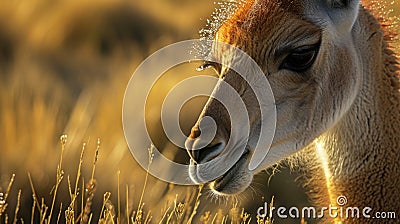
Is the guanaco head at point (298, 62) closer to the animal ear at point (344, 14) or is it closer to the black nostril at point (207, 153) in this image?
the animal ear at point (344, 14)

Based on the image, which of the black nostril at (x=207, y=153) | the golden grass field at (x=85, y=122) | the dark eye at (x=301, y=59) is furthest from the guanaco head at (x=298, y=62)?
the golden grass field at (x=85, y=122)

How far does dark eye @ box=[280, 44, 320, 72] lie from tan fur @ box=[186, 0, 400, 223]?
0.03m

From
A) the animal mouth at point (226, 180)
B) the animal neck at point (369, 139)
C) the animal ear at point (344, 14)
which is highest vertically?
the animal ear at point (344, 14)

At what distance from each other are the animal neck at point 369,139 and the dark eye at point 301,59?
0.87ft

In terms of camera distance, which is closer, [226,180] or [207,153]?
[207,153]

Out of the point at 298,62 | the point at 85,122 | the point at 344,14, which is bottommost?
the point at 298,62

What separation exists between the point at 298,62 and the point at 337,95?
0.24 meters

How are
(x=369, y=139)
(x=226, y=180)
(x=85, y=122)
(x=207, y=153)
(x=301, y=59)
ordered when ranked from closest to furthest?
(x=207, y=153) → (x=226, y=180) → (x=301, y=59) → (x=369, y=139) → (x=85, y=122)

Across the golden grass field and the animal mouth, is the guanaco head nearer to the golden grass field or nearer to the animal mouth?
the animal mouth

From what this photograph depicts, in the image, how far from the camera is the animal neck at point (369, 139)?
4133mm

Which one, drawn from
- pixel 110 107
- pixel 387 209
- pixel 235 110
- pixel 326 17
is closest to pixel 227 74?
pixel 235 110

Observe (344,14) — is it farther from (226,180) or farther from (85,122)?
(85,122)

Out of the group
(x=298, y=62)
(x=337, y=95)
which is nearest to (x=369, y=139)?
(x=337, y=95)

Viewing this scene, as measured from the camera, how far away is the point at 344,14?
13.4 ft
